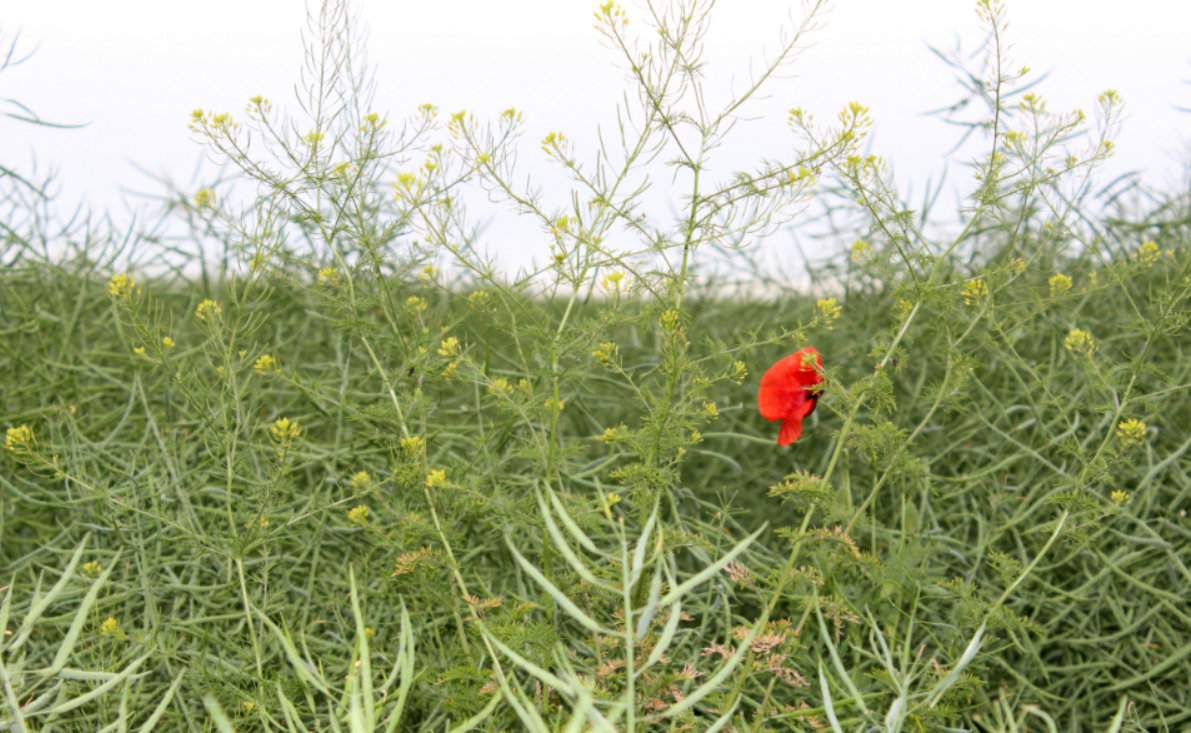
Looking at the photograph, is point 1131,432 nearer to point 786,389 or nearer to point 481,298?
point 786,389

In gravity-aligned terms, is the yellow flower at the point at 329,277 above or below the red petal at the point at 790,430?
above

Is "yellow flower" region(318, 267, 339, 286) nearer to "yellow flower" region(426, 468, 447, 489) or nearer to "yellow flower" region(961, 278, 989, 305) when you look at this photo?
"yellow flower" region(426, 468, 447, 489)

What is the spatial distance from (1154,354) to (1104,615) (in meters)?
0.44

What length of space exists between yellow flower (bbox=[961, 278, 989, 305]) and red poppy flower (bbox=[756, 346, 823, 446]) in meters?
0.16

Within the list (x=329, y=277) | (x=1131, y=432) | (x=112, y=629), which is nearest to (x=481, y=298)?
(x=329, y=277)

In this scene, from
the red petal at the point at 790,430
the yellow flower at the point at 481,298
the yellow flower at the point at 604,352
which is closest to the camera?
the yellow flower at the point at 604,352

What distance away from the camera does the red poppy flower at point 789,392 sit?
1.29 metres

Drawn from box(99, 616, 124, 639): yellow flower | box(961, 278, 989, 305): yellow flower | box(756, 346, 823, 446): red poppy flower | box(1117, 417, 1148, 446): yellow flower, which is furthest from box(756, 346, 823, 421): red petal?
box(99, 616, 124, 639): yellow flower

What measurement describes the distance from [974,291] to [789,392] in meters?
0.22

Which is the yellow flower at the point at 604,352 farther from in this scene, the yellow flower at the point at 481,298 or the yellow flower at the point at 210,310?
the yellow flower at the point at 210,310

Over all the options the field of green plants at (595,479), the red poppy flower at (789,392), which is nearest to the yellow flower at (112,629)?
the field of green plants at (595,479)

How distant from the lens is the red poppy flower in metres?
1.29

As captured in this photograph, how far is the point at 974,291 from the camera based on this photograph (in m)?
1.25

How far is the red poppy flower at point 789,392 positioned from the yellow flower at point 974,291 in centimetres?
16
